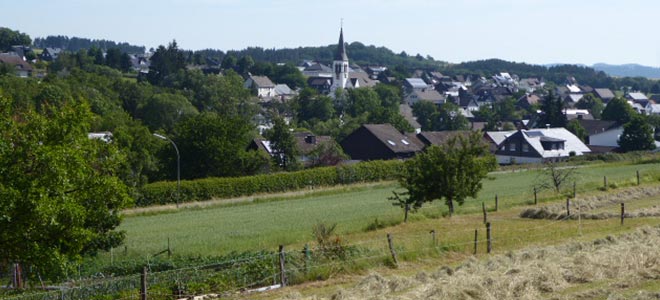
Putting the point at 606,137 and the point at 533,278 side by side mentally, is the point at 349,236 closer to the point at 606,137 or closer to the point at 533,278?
the point at 533,278

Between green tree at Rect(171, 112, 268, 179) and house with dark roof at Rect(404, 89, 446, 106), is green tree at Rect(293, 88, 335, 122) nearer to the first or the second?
green tree at Rect(171, 112, 268, 179)

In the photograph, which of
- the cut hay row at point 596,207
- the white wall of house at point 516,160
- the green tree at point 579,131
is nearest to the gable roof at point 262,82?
the green tree at point 579,131

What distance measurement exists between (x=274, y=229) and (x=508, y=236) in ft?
35.8

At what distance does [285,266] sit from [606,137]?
85.9 meters

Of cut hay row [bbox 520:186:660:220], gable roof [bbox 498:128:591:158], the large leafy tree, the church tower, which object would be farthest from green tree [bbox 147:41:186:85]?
the large leafy tree

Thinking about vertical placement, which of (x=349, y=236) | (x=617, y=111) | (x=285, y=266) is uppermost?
(x=285, y=266)

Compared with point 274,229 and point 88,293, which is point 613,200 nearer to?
point 274,229

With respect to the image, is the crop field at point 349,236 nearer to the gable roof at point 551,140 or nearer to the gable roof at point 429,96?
the gable roof at point 551,140

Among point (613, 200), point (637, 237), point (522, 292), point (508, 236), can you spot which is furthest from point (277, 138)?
point (522, 292)

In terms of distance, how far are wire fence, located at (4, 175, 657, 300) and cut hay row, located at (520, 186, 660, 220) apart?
382 cm

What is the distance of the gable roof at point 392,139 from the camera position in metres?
77.9

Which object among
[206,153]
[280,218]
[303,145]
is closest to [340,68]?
[303,145]

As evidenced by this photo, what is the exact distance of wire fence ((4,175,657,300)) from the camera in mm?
19469

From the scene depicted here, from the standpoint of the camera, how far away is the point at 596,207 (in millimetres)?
37219
